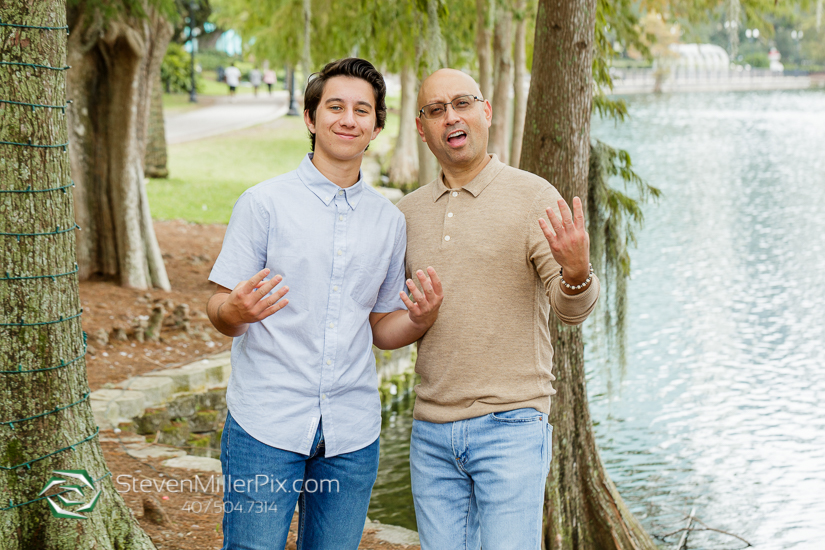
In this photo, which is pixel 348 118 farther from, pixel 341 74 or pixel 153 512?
pixel 153 512

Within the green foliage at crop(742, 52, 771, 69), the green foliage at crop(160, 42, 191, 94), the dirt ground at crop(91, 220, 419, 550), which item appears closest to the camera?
the dirt ground at crop(91, 220, 419, 550)

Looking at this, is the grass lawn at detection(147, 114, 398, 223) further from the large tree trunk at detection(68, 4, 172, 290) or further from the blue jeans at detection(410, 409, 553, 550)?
A: the blue jeans at detection(410, 409, 553, 550)

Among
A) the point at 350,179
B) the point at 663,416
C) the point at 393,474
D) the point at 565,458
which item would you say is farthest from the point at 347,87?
the point at 663,416

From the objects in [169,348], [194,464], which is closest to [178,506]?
[194,464]

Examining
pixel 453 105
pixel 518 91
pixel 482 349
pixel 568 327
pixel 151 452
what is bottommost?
pixel 151 452

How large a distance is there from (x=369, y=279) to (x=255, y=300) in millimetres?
437

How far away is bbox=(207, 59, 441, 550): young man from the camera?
2.45m

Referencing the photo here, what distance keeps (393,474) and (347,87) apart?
4.96 meters

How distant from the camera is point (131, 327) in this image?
7.56m

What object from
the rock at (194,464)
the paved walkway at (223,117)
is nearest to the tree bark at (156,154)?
the paved walkway at (223,117)

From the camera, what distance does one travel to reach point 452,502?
8.75ft

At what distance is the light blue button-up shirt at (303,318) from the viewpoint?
246 centimetres

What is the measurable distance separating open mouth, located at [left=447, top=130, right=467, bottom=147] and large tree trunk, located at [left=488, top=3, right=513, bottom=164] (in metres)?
9.07

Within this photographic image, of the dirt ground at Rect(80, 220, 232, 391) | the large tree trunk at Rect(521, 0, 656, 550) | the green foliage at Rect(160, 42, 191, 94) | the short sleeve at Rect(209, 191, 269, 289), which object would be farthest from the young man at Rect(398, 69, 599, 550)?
the green foliage at Rect(160, 42, 191, 94)
